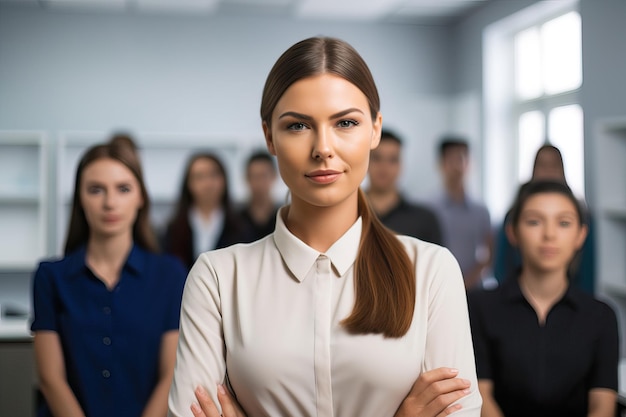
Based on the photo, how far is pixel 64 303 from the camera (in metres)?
1.83

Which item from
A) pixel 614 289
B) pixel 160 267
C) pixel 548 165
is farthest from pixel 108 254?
pixel 614 289

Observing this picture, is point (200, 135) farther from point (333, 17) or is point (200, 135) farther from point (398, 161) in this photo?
point (398, 161)

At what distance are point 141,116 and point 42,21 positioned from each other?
1071mm

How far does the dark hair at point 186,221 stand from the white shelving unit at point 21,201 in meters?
2.34

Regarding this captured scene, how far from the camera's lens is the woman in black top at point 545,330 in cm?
187

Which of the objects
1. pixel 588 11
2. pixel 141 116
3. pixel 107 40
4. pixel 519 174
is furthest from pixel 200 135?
pixel 588 11

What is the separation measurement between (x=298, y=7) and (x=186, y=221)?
9.90ft

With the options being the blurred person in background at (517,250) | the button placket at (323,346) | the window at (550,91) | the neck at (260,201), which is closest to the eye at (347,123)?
the button placket at (323,346)

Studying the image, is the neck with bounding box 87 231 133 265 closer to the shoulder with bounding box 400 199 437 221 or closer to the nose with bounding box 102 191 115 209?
the nose with bounding box 102 191 115 209

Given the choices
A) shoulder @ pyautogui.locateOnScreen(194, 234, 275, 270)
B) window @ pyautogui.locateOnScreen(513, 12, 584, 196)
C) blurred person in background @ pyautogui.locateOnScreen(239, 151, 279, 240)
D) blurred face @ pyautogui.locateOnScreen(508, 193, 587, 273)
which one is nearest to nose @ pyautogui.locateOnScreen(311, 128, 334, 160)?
shoulder @ pyautogui.locateOnScreen(194, 234, 275, 270)

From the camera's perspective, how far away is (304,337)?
109 centimetres

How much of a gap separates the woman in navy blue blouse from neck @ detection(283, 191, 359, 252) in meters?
0.78

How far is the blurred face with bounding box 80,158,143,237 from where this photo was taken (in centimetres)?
186

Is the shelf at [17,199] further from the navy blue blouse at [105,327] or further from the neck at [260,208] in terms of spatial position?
the navy blue blouse at [105,327]
